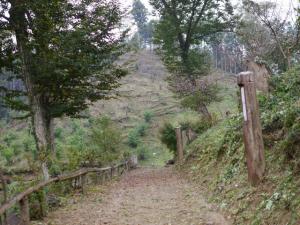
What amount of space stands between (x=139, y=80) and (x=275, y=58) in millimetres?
68616

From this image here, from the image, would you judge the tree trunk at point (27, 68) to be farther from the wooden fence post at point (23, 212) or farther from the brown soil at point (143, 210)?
the wooden fence post at point (23, 212)

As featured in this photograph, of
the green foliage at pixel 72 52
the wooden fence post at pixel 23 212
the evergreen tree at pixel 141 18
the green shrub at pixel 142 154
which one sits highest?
the evergreen tree at pixel 141 18

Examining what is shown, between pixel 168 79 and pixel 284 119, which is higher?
pixel 168 79

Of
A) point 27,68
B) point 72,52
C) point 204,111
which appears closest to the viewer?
point 27,68

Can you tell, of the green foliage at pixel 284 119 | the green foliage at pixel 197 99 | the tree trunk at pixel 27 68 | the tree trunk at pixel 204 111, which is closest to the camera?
the green foliage at pixel 284 119

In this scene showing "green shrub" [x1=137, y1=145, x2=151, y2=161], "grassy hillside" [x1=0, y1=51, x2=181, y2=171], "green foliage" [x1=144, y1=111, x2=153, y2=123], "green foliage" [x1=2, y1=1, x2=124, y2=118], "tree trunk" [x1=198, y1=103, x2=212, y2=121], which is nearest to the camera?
"green foliage" [x1=2, y1=1, x2=124, y2=118]

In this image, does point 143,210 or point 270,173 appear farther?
point 143,210

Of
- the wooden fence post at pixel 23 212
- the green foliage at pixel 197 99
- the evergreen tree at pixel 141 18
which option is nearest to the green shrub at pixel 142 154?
the green foliage at pixel 197 99

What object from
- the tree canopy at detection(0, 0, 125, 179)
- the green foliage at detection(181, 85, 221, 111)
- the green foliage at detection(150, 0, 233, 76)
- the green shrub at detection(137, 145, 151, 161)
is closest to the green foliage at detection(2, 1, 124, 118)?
the tree canopy at detection(0, 0, 125, 179)

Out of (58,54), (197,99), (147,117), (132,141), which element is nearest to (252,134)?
(58,54)

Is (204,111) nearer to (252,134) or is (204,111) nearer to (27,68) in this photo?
(27,68)

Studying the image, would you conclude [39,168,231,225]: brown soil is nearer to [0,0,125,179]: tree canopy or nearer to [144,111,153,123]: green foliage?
[0,0,125,179]: tree canopy

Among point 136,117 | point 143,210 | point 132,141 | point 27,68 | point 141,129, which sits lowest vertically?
point 132,141

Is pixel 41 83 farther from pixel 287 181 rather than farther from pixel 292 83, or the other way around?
pixel 287 181
